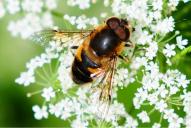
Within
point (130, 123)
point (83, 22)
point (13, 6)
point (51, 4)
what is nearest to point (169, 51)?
point (130, 123)

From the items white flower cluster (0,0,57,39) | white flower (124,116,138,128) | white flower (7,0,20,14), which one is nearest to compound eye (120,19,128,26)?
white flower (124,116,138,128)

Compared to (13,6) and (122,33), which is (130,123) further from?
(13,6)

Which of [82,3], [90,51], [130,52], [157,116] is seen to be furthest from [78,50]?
[157,116]

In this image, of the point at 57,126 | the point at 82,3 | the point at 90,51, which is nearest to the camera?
the point at 90,51

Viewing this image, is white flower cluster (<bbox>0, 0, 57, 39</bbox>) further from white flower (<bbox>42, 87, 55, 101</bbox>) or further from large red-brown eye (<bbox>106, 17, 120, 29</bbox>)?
large red-brown eye (<bbox>106, 17, 120, 29</bbox>)

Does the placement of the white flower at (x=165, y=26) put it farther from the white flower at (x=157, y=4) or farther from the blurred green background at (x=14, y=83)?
the blurred green background at (x=14, y=83)

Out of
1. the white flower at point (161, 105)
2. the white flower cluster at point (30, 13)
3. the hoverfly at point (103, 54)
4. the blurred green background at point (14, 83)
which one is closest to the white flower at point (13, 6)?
the white flower cluster at point (30, 13)

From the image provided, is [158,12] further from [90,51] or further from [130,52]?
[90,51]
